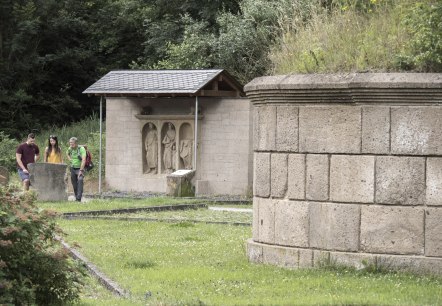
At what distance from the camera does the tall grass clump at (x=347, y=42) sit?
13914 millimetres

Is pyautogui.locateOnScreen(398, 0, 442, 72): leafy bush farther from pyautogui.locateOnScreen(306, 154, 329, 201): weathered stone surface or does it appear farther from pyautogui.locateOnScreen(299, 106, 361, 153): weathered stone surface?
pyautogui.locateOnScreen(306, 154, 329, 201): weathered stone surface

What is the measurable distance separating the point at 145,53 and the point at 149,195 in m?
19.6

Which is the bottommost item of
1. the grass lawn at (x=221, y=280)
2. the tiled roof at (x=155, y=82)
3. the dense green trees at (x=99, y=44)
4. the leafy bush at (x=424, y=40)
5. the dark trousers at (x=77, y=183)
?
the grass lawn at (x=221, y=280)

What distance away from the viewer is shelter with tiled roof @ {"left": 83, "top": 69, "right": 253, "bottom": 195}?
34.0 m

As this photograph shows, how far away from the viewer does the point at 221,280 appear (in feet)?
41.9

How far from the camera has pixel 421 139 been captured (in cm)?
1323

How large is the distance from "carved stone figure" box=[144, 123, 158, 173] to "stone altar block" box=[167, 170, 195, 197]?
356 cm

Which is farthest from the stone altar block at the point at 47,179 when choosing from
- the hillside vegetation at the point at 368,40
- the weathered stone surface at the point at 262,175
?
the weathered stone surface at the point at 262,175

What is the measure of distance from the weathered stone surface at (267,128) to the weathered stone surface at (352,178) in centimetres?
98

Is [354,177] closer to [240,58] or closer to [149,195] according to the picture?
[149,195]

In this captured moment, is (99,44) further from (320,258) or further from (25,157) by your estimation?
(320,258)

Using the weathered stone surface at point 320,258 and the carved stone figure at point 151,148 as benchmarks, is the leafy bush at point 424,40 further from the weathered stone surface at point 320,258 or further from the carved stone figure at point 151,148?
the carved stone figure at point 151,148

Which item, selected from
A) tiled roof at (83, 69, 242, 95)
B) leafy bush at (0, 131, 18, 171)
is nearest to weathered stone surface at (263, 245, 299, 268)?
tiled roof at (83, 69, 242, 95)

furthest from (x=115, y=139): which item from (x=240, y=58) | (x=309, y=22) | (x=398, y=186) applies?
(x=398, y=186)
